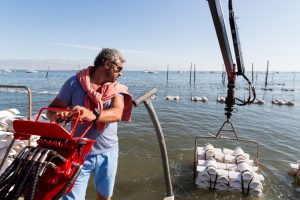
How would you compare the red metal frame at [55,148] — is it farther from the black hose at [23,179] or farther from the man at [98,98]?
the man at [98,98]

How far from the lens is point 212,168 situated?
9117 millimetres

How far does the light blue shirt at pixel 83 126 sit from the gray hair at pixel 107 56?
403 mm

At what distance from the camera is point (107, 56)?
132 inches

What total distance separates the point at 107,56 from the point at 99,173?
1775 mm

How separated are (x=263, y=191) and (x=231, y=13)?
25.3 feet

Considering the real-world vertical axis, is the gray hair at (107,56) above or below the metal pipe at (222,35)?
below

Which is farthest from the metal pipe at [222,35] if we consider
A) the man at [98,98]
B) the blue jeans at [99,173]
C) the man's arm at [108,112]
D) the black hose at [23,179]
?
the black hose at [23,179]

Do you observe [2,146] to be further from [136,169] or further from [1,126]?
[136,169]

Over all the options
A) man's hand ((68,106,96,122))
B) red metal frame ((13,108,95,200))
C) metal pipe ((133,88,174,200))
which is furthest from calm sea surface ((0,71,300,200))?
red metal frame ((13,108,95,200))

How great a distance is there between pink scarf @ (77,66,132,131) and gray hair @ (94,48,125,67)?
0.64 ft

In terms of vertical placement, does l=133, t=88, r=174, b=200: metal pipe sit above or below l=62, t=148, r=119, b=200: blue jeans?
above

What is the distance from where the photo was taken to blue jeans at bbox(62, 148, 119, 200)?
3389 millimetres

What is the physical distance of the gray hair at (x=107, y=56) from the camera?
11.0ft

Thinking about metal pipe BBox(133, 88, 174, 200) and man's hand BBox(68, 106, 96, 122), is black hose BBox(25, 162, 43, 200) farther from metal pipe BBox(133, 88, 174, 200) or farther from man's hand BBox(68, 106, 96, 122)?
metal pipe BBox(133, 88, 174, 200)
